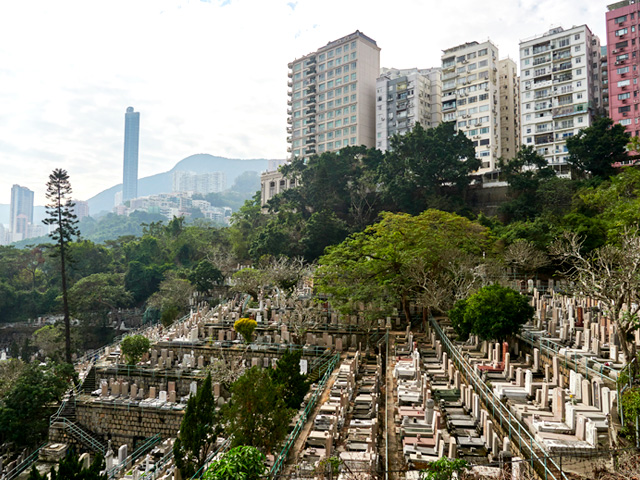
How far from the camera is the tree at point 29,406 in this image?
20.1 metres

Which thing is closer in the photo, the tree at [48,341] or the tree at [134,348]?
the tree at [134,348]

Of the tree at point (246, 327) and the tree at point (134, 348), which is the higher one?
the tree at point (246, 327)

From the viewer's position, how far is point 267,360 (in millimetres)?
23703

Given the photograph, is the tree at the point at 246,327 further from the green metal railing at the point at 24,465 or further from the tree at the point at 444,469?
→ the tree at the point at 444,469

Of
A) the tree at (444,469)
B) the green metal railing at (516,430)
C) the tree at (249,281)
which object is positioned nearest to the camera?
the tree at (444,469)

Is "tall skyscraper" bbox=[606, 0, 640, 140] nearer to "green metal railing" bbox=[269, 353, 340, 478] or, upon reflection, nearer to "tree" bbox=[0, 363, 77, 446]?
"green metal railing" bbox=[269, 353, 340, 478]

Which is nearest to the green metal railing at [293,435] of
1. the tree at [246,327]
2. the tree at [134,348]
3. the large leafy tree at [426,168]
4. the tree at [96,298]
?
the tree at [246,327]

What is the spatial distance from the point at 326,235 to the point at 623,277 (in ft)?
102

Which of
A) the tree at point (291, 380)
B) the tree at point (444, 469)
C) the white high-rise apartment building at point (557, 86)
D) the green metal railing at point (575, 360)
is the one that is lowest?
the tree at point (291, 380)

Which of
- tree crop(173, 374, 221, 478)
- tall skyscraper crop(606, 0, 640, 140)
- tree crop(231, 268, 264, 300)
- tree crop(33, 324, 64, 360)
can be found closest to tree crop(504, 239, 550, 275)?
tree crop(231, 268, 264, 300)

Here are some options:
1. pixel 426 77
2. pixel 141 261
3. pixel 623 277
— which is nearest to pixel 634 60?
pixel 426 77

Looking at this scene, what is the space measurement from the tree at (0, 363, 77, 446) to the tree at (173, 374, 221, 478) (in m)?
11.8

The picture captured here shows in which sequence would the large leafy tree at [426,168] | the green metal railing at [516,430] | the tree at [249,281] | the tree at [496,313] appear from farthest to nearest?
the large leafy tree at [426,168] < the tree at [249,281] < the tree at [496,313] < the green metal railing at [516,430]

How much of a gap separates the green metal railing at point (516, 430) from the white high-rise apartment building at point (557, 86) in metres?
45.1
